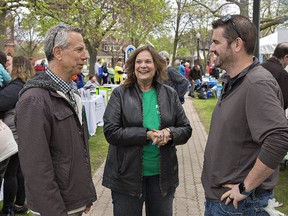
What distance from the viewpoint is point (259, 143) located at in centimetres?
199

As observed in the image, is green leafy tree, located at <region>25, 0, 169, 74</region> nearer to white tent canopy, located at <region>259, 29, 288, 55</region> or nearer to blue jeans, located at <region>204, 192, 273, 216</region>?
white tent canopy, located at <region>259, 29, 288, 55</region>

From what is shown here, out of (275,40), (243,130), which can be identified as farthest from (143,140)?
(275,40)

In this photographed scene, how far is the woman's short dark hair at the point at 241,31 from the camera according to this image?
6.93ft

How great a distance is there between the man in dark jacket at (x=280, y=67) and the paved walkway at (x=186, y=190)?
1.85m

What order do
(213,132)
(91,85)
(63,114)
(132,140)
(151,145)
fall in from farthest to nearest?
(91,85), (151,145), (132,140), (213,132), (63,114)

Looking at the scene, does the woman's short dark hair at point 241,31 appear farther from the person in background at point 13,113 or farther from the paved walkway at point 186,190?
the paved walkway at point 186,190

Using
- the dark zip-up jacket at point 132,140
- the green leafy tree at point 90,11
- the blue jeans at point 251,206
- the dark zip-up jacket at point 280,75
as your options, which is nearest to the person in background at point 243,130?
the blue jeans at point 251,206

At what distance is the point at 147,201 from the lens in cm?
→ 310

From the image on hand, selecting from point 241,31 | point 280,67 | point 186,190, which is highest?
point 241,31

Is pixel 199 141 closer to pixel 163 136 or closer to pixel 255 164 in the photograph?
pixel 163 136

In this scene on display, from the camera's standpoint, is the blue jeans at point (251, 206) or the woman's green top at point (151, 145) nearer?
the blue jeans at point (251, 206)

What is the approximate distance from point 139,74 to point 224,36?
1.04m

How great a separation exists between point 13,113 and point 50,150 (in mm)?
2255

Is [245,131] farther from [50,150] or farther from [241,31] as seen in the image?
[50,150]
